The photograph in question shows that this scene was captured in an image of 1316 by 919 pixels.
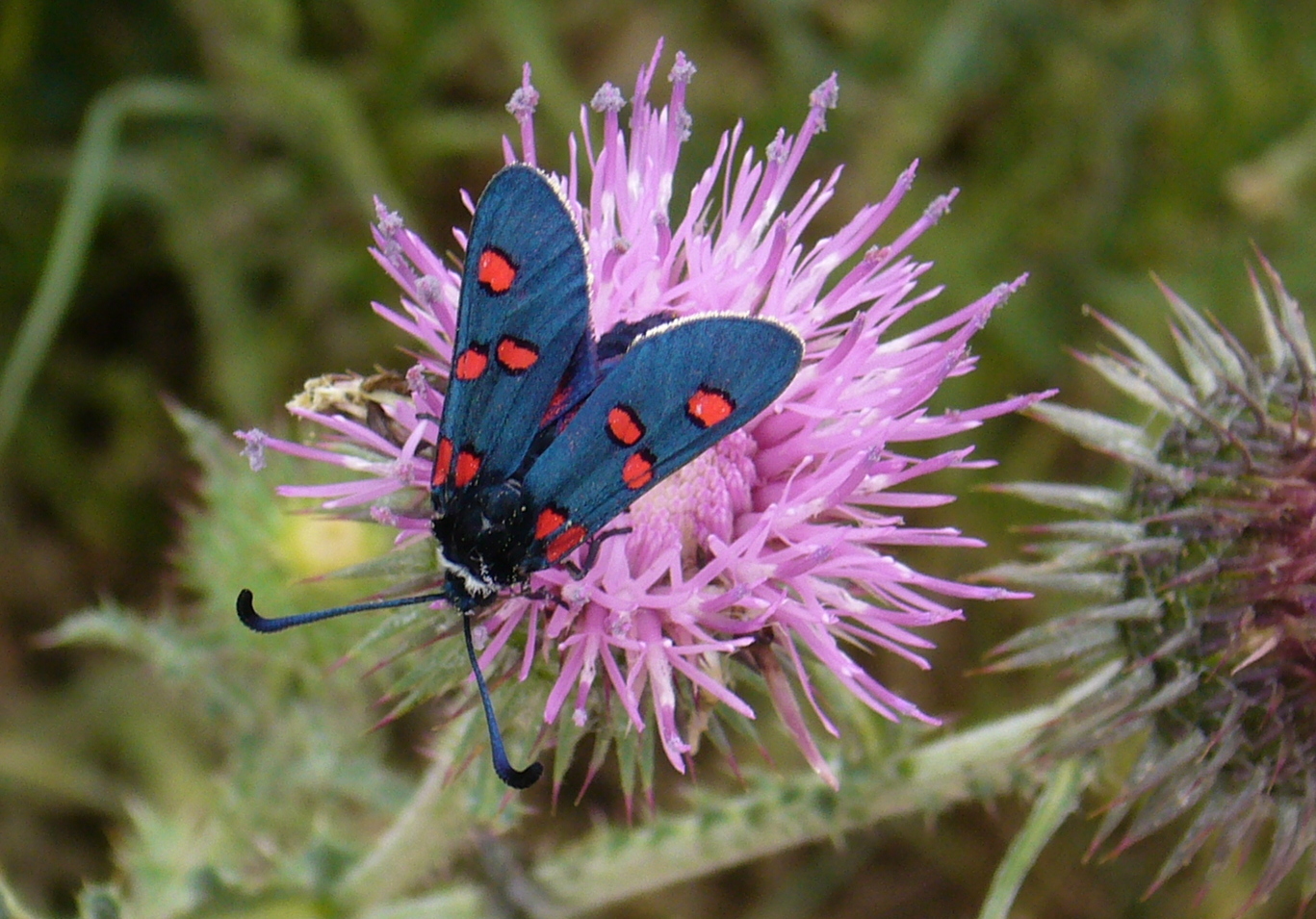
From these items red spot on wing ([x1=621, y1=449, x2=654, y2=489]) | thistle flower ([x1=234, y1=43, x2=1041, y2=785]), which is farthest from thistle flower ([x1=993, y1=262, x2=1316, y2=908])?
red spot on wing ([x1=621, y1=449, x2=654, y2=489])

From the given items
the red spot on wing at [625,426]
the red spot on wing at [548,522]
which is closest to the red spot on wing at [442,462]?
the red spot on wing at [548,522]

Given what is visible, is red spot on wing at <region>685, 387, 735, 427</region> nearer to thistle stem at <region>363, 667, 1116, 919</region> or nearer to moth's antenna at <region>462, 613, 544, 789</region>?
moth's antenna at <region>462, 613, 544, 789</region>

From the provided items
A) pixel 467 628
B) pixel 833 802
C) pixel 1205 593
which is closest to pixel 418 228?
pixel 833 802

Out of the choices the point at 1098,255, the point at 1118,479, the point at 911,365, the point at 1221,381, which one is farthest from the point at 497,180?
the point at 1098,255

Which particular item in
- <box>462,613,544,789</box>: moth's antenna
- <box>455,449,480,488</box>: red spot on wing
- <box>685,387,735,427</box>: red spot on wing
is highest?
<box>455,449,480,488</box>: red spot on wing

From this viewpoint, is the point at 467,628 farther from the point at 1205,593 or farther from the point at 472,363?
the point at 1205,593

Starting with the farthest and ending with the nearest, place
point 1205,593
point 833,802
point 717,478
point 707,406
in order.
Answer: point 833,802
point 1205,593
point 717,478
point 707,406
